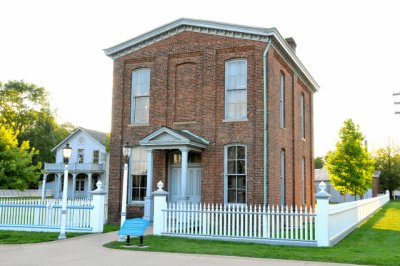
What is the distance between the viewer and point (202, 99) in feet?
63.6

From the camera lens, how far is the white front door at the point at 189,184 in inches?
763

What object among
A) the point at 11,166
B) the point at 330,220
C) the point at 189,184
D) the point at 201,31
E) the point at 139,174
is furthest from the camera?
the point at 11,166

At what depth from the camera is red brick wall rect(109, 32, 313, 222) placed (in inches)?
725

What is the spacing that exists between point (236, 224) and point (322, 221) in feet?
10.5

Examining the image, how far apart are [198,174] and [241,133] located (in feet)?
8.81

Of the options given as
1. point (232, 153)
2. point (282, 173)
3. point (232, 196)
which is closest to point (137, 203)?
point (232, 196)

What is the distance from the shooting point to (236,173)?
1850cm

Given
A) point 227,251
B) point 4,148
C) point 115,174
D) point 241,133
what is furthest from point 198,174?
point 4,148

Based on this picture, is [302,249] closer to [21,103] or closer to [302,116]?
[302,116]

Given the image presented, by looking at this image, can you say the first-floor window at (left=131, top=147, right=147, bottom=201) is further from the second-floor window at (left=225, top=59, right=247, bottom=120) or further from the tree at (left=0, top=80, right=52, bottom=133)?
the tree at (left=0, top=80, right=52, bottom=133)

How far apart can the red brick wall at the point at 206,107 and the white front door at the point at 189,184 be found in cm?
47

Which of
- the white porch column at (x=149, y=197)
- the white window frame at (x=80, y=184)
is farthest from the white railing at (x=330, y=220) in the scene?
the white window frame at (x=80, y=184)

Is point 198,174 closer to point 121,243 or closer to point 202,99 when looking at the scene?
point 202,99

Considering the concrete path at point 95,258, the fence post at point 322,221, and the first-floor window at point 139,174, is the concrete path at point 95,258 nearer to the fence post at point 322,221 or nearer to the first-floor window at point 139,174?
the fence post at point 322,221
